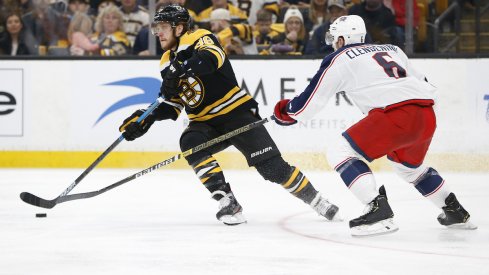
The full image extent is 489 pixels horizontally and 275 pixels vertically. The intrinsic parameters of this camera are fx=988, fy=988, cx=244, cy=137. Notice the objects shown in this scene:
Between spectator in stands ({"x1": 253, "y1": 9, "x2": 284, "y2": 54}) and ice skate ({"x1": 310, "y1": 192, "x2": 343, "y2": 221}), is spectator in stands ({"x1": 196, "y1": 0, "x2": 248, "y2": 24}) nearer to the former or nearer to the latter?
spectator in stands ({"x1": 253, "y1": 9, "x2": 284, "y2": 54})

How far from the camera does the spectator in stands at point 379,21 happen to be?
7.72 m

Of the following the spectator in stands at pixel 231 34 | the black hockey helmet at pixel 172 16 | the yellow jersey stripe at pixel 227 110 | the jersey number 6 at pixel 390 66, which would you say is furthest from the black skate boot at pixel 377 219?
the spectator in stands at pixel 231 34

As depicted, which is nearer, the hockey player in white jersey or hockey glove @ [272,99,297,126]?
the hockey player in white jersey

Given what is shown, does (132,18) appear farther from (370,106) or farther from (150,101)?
(370,106)

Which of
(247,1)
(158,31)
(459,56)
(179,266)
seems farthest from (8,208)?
(459,56)

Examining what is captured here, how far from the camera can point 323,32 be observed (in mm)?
7863

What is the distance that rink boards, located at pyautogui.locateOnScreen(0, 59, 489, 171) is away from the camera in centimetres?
770

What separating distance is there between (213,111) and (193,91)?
14 centimetres

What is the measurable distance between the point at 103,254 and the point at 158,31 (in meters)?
1.46

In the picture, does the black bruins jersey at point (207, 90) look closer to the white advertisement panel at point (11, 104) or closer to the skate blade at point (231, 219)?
the skate blade at point (231, 219)

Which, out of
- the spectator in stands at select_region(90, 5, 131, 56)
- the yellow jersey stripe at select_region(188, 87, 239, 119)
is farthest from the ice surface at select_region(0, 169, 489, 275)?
the spectator in stands at select_region(90, 5, 131, 56)

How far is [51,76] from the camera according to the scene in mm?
8227

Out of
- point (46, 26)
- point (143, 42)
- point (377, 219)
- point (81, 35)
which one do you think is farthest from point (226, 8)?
point (377, 219)

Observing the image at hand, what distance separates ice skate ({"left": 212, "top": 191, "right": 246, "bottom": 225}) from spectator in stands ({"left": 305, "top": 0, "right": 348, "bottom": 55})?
10.8 feet
